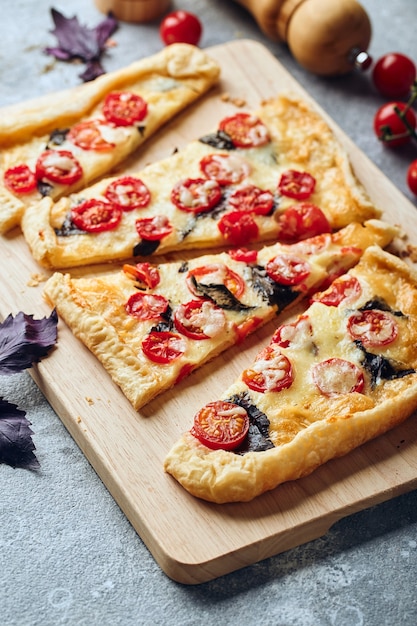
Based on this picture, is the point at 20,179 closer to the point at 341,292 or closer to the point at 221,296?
the point at 221,296

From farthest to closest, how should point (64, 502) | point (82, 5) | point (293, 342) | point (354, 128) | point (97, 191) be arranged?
1. point (82, 5)
2. point (354, 128)
3. point (97, 191)
4. point (293, 342)
5. point (64, 502)

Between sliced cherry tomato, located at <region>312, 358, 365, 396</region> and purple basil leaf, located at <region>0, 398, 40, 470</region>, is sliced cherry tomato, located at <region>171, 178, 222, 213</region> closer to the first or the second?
sliced cherry tomato, located at <region>312, 358, 365, 396</region>

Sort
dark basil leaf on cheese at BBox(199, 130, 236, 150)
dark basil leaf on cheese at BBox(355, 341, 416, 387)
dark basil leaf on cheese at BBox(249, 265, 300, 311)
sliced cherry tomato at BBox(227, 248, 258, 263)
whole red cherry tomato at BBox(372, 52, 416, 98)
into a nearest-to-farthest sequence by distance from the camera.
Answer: dark basil leaf on cheese at BBox(355, 341, 416, 387)
dark basil leaf on cheese at BBox(249, 265, 300, 311)
sliced cherry tomato at BBox(227, 248, 258, 263)
dark basil leaf on cheese at BBox(199, 130, 236, 150)
whole red cherry tomato at BBox(372, 52, 416, 98)

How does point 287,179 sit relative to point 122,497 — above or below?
above

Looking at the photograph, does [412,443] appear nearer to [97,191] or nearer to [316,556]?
[316,556]

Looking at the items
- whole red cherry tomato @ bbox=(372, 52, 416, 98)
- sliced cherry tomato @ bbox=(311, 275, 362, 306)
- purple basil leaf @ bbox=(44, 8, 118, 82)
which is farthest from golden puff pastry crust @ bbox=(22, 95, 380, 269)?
purple basil leaf @ bbox=(44, 8, 118, 82)

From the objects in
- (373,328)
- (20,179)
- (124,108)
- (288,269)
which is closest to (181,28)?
(124,108)

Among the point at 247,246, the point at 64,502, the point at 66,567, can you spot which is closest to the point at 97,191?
the point at 247,246

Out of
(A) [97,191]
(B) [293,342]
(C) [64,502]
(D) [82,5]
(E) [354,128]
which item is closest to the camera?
(C) [64,502]
